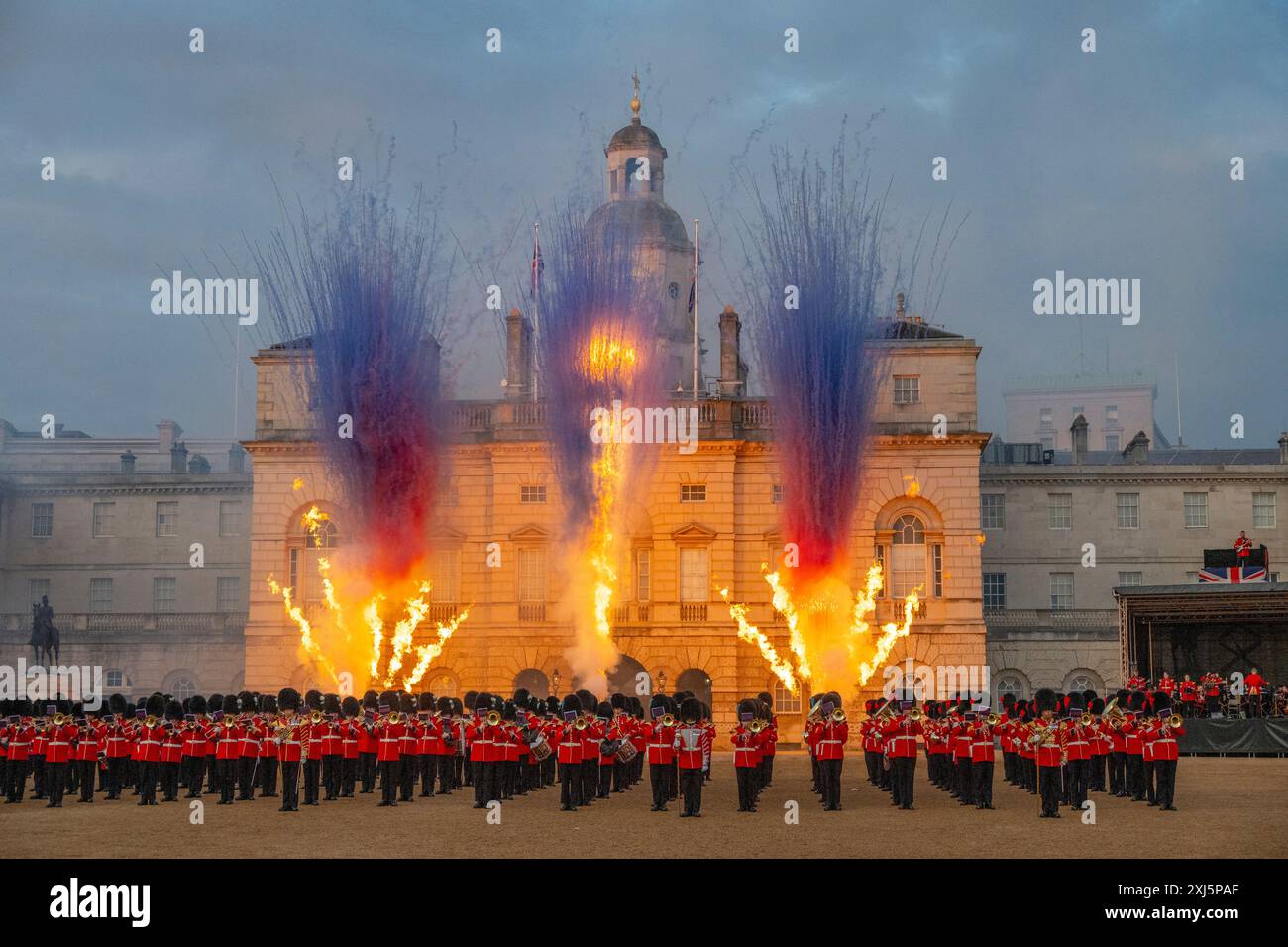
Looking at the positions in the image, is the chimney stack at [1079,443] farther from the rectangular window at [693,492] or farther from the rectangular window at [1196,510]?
the rectangular window at [693,492]

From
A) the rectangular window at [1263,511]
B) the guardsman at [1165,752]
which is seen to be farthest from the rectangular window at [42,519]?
the guardsman at [1165,752]

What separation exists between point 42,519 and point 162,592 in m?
6.23

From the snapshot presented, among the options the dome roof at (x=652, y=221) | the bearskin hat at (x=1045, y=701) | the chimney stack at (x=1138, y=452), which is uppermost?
the dome roof at (x=652, y=221)

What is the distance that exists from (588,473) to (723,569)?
603cm

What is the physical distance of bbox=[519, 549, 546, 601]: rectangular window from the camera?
53.9 m

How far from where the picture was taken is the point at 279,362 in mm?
55875

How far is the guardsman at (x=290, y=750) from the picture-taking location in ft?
89.6

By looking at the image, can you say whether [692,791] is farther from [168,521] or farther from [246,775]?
[168,521]

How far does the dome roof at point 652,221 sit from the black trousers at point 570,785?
4055cm

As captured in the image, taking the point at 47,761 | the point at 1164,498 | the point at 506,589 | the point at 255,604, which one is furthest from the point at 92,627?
the point at 1164,498

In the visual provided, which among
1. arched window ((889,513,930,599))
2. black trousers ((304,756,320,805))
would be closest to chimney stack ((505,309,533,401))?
arched window ((889,513,930,599))

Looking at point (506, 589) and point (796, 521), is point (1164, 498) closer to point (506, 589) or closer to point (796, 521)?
point (796, 521)

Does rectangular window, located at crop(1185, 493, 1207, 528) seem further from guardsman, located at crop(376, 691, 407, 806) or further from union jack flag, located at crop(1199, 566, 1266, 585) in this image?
guardsman, located at crop(376, 691, 407, 806)

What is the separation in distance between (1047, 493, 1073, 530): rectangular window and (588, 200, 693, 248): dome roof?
65.2 ft
